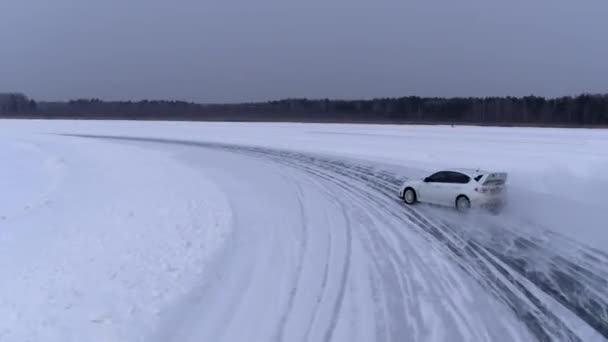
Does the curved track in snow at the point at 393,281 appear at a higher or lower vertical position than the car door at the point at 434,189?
lower

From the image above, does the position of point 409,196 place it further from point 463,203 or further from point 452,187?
point 463,203

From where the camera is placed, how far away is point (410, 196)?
1853cm

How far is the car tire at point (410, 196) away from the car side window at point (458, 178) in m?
1.43

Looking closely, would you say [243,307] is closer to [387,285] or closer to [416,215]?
[387,285]

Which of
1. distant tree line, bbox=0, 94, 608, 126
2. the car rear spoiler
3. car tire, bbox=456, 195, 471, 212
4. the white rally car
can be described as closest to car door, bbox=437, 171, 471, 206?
the white rally car

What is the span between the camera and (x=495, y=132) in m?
53.9

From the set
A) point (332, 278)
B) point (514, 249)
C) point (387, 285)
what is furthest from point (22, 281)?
point (514, 249)

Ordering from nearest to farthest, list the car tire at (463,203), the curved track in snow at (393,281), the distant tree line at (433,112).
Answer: the curved track in snow at (393,281) < the car tire at (463,203) < the distant tree line at (433,112)

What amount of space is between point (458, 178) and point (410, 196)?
6.34 feet

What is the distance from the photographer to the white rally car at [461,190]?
1661cm

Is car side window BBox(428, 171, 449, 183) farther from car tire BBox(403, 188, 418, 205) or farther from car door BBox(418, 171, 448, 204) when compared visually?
car tire BBox(403, 188, 418, 205)

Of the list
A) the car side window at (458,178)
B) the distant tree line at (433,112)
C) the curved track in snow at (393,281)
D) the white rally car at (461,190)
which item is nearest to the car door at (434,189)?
the white rally car at (461,190)

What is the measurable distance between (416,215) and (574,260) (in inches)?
225

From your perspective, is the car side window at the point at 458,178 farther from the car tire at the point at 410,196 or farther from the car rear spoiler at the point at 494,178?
the car tire at the point at 410,196
